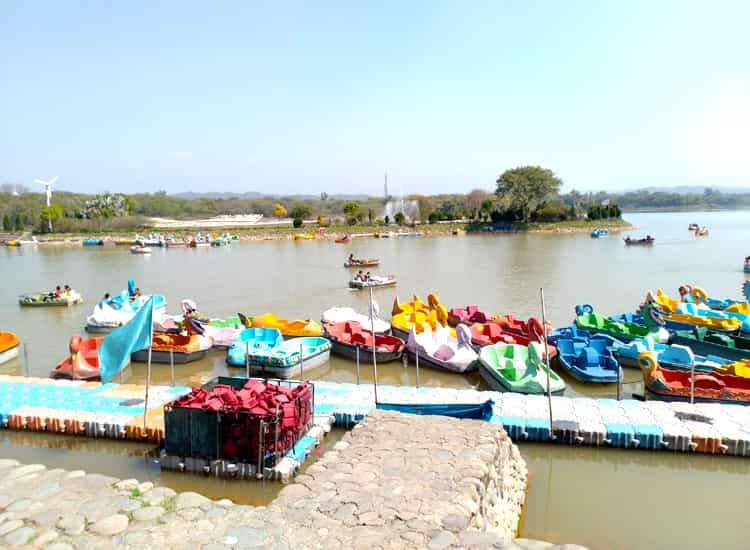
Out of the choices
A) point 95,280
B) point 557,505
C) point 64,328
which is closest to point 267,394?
point 557,505

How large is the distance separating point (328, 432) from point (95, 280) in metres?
35.3

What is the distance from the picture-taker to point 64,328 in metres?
24.8

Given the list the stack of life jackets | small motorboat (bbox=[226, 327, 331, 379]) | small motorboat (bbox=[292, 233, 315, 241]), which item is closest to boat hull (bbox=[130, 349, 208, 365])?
small motorboat (bbox=[226, 327, 331, 379])

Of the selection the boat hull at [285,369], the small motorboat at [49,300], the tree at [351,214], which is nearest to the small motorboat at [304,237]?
the tree at [351,214]

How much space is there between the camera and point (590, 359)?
15.9 meters

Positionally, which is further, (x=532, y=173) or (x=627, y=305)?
(x=532, y=173)

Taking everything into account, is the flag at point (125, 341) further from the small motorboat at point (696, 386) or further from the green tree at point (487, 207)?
the green tree at point (487, 207)

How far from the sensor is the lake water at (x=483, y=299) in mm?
9138

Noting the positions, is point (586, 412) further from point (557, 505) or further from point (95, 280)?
point (95, 280)

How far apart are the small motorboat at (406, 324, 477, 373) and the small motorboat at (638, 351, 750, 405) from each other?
4.60m

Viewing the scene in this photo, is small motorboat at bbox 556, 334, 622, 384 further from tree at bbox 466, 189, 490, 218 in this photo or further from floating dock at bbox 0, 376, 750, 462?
tree at bbox 466, 189, 490, 218

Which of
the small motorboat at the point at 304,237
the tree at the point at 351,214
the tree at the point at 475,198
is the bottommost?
the small motorboat at the point at 304,237

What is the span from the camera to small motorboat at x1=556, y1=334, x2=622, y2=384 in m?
15.1

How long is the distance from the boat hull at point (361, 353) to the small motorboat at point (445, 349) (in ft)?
1.96
